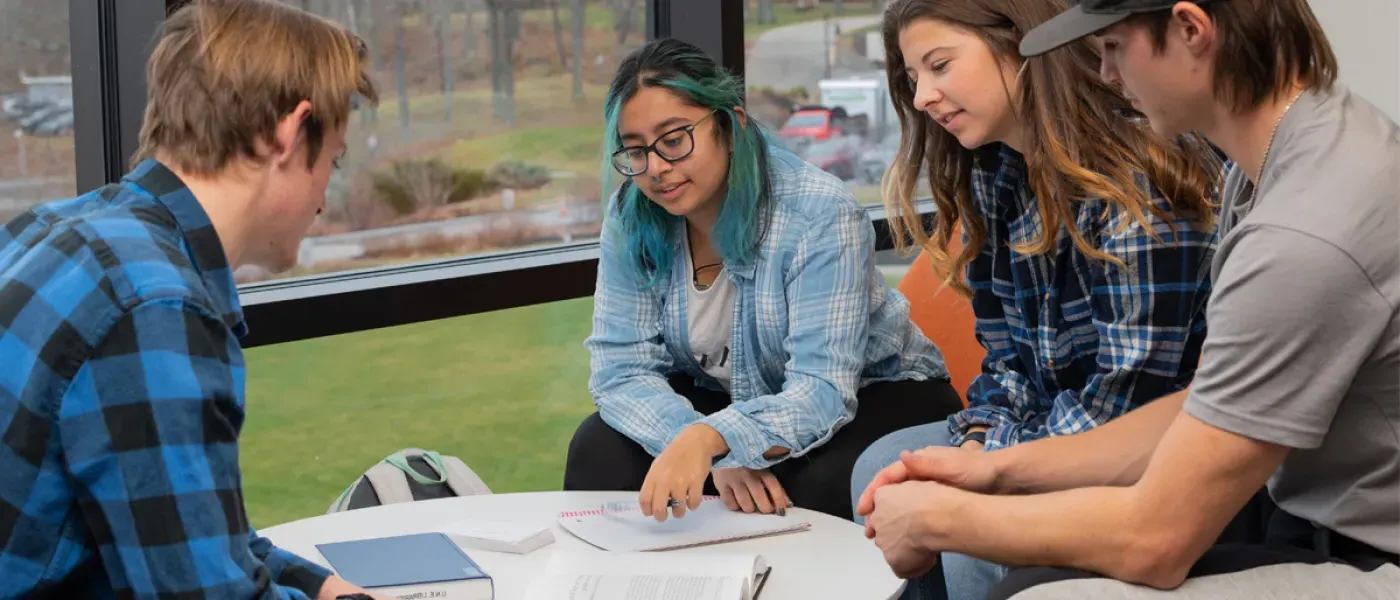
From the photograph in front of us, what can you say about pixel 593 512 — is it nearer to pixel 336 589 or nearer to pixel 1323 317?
pixel 336 589

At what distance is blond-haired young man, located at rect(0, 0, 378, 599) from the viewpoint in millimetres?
1186

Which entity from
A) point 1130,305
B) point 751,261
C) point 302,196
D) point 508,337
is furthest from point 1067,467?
point 508,337

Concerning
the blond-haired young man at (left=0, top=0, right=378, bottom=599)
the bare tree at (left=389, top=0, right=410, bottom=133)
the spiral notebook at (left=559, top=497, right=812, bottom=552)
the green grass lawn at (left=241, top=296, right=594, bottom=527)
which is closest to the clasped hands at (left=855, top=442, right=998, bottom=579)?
the spiral notebook at (left=559, top=497, right=812, bottom=552)

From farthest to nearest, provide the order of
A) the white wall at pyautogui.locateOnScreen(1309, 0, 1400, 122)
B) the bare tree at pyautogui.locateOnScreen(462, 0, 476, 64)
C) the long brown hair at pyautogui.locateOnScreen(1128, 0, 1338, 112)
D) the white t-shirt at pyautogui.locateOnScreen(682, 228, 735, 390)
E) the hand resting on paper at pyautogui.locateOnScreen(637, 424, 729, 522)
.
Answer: the bare tree at pyautogui.locateOnScreen(462, 0, 476, 64) < the white wall at pyautogui.locateOnScreen(1309, 0, 1400, 122) < the white t-shirt at pyautogui.locateOnScreen(682, 228, 735, 390) < the hand resting on paper at pyautogui.locateOnScreen(637, 424, 729, 522) < the long brown hair at pyautogui.locateOnScreen(1128, 0, 1338, 112)

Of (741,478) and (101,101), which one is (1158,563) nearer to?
(741,478)

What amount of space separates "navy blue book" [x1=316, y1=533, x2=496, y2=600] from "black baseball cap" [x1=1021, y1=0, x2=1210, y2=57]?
960mm

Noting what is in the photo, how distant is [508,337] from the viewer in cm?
610

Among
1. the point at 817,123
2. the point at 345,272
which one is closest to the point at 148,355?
the point at 345,272

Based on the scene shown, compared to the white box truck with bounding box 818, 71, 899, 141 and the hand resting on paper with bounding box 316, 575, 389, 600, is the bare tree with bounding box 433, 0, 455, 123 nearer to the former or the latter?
the white box truck with bounding box 818, 71, 899, 141

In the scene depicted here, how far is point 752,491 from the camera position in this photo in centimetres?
217

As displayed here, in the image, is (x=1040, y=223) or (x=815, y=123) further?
(x=815, y=123)

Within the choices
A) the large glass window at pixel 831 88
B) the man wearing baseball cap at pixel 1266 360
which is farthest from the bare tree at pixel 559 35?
the man wearing baseball cap at pixel 1266 360

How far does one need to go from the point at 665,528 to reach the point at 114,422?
39.1 inches

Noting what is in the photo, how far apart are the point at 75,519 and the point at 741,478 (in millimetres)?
1176
